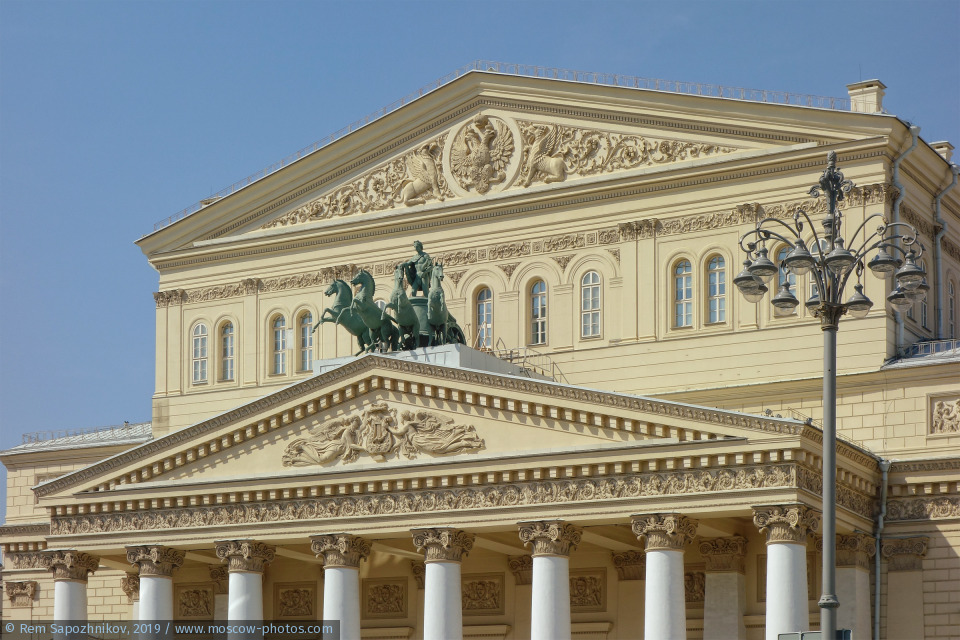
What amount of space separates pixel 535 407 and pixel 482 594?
7.68 meters

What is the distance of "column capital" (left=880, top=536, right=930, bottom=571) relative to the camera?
3588 centimetres

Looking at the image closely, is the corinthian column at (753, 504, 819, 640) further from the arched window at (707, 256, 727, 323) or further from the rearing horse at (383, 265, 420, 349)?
the rearing horse at (383, 265, 420, 349)

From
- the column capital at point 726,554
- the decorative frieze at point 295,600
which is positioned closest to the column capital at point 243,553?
the decorative frieze at point 295,600

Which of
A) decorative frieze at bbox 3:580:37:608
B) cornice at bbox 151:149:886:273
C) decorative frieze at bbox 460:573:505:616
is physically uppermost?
cornice at bbox 151:149:886:273

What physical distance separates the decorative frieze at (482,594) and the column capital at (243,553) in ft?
17.9

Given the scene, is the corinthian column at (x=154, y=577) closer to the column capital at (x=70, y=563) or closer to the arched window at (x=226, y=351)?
the column capital at (x=70, y=563)

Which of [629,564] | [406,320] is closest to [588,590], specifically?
[629,564]

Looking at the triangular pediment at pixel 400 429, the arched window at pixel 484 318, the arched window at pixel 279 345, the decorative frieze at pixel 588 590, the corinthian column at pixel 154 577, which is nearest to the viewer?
the triangular pediment at pixel 400 429

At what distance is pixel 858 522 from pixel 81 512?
18985mm

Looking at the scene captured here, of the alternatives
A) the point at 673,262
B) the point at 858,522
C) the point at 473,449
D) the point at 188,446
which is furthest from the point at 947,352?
the point at 188,446

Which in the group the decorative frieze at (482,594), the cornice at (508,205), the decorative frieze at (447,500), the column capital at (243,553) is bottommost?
the decorative frieze at (482,594)

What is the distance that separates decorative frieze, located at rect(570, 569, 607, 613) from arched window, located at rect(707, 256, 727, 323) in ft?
23.6

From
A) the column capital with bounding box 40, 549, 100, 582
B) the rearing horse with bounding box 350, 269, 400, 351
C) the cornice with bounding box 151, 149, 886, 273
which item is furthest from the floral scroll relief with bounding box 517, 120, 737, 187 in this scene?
the column capital with bounding box 40, 549, 100, 582

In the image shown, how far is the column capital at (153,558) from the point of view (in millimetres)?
39406
